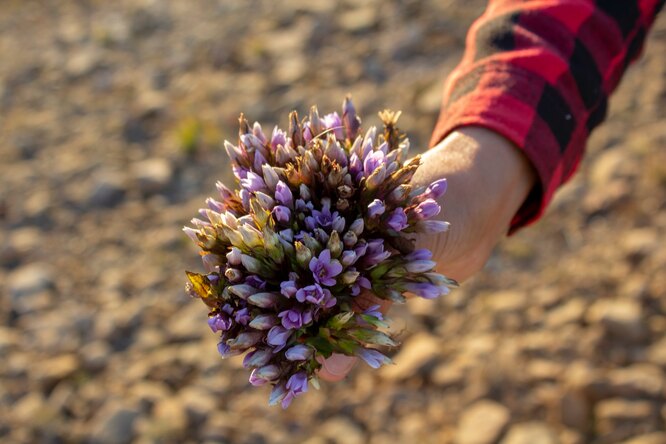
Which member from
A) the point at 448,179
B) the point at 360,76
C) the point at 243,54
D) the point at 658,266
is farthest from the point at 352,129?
the point at 243,54

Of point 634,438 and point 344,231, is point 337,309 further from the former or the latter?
point 634,438

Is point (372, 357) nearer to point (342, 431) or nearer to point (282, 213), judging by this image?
point (282, 213)

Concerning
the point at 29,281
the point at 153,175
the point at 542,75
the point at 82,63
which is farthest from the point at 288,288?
the point at 82,63

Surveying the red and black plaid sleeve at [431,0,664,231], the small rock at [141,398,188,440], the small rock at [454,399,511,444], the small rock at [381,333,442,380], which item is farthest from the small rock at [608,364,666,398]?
the small rock at [141,398,188,440]

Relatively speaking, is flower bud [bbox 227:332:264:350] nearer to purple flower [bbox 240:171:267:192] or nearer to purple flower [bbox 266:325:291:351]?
purple flower [bbox 266:325:291:351]

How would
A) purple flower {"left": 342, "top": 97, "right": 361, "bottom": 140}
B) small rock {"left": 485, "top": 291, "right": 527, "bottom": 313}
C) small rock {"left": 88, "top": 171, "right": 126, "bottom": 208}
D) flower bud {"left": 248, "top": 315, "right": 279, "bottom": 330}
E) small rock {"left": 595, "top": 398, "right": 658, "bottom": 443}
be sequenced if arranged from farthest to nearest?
small rock {"left": 88, "top": 171, "right": 126, "bottom": 208} < small rock {"left": 485, "top": 291, "right": 527, "bottom": 313} < small rock {"left": 595, "top": 398, "right": 658, "bottom": 443} < purple flower {"left": 342, "top": 97, "right": 361, "bottom": 140} < flower bud {"left": 248, "top": 315, "right": 279, "bottom": 330}
